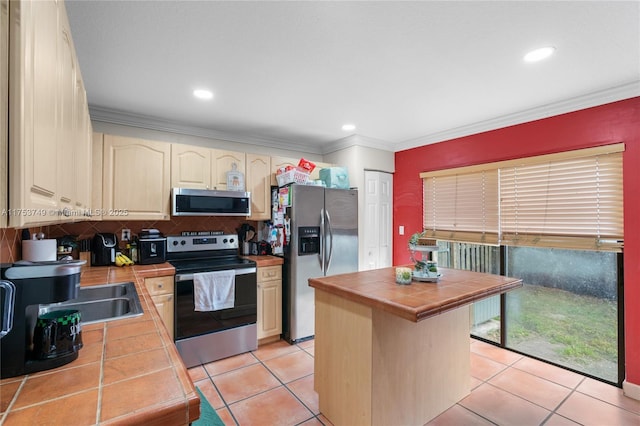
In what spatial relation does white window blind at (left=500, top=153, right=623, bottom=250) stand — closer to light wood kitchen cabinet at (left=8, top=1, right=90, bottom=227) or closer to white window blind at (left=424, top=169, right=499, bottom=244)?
white window blind at (left=424, top=169, right=499, bottom=244)

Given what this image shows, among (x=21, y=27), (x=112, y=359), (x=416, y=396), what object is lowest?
(x=416, y=396)

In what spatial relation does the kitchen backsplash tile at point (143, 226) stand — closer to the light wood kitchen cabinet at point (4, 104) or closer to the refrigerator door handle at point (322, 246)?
the refrigerator door handle at point (322, 246)

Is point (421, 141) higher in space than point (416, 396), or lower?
higher

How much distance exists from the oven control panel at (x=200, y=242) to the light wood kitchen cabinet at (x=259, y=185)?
0.35m

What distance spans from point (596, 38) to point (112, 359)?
9.07 feet

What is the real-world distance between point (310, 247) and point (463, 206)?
175cm

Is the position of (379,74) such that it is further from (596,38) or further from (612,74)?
(612,74)

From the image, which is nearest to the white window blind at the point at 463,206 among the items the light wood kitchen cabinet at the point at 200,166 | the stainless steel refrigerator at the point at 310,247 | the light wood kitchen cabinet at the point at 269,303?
the stainless steel refrigerator at the point at 310,247

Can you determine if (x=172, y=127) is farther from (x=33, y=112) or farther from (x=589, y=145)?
(x=589, y=145)

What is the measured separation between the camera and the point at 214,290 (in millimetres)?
2771

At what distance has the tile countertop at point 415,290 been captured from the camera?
1529mm

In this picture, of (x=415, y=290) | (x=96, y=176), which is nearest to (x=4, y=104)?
(x=415, y=290)

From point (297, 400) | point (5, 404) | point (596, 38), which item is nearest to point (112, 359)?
point (5, 404)

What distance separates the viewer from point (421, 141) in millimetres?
3801
